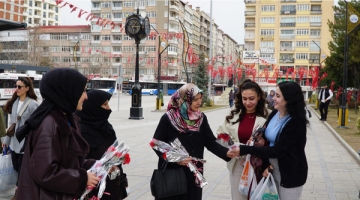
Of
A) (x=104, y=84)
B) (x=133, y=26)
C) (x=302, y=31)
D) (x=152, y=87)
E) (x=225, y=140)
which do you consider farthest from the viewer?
(x=302, y=31)

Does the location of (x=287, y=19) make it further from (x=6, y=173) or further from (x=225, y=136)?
(x=225, y=136)

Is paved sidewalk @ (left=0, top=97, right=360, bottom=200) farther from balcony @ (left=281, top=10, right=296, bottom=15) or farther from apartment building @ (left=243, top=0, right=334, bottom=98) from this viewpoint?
balcony @ (left=281, top=10, right=296, bottom=15)

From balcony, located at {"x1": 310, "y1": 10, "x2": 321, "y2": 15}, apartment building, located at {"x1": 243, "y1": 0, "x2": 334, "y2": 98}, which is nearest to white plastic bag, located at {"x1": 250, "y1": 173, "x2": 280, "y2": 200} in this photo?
apartment building, located at {"x1": 243, "y1": 0, "x2": 334, "y2": 98}

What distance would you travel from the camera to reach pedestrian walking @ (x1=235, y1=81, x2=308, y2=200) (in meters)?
3.27

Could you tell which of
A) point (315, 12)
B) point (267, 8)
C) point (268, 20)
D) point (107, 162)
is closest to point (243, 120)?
point (107, 162)

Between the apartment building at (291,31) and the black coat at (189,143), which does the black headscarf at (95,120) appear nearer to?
the black coat at (189,143)

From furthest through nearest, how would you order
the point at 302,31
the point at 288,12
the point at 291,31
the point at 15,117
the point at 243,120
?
the point at 291,31
the point at 302,31
the point at 288,12
the point at 15,117
the point at 243,120

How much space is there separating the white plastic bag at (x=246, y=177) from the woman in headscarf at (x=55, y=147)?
1637 mm

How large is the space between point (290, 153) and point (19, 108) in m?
4.18

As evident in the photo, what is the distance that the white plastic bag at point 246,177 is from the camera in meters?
3.52

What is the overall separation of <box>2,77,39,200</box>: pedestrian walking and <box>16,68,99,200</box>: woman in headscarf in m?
3.24

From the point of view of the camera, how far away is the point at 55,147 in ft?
7.42

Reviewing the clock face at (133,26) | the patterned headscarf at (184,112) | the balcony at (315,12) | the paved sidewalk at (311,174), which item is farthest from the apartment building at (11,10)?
the patterned headscarf at (184,112)

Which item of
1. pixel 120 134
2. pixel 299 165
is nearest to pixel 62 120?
pixel 299 165
